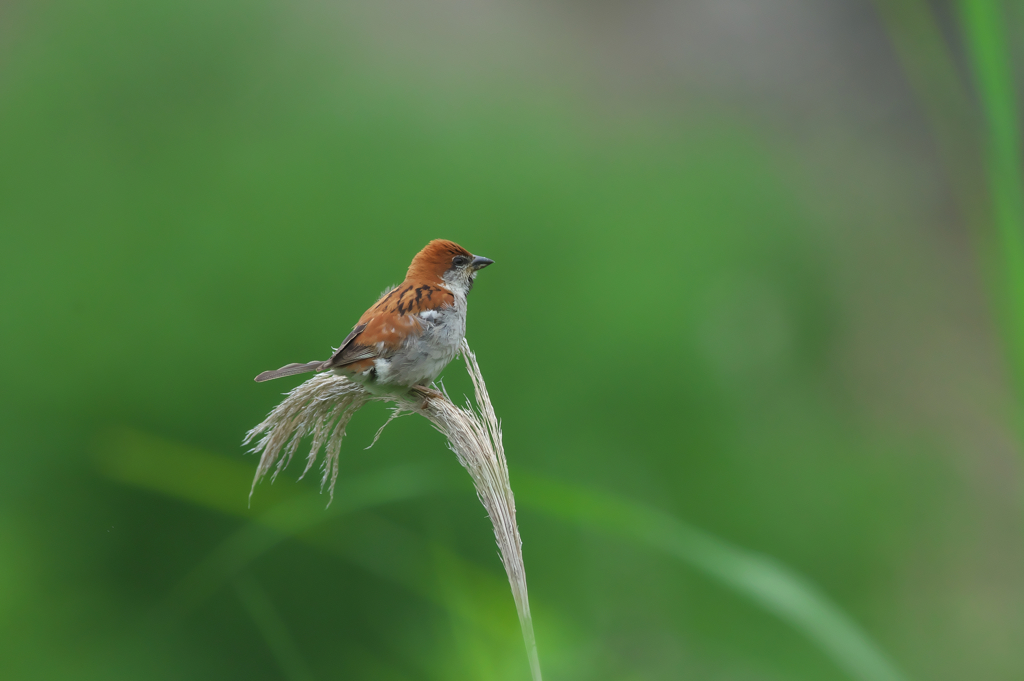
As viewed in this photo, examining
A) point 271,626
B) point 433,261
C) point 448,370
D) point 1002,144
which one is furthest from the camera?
point 448,370

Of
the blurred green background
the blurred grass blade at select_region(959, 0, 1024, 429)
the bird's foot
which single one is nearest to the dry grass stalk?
the bird's foot

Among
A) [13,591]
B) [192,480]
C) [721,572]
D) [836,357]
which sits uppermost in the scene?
[836,357]

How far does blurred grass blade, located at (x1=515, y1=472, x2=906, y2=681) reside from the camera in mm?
1391

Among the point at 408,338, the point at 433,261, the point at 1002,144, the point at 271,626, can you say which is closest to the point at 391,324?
the point at 408,338

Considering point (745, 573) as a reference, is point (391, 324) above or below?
above

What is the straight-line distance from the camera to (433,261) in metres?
2.09

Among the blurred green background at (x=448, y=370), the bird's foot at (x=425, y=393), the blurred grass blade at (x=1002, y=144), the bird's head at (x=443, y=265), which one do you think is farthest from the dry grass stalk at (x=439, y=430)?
the blurred grass blade at (x=1002, y=144)

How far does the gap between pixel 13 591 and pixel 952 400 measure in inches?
263

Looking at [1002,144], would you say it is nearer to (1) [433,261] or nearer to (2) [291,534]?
(1) [433,261]

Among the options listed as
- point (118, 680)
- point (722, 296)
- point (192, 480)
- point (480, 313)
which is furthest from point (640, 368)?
point (118, 680)

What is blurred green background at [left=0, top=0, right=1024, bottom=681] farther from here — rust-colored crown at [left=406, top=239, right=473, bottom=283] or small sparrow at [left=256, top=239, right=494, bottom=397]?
rust-colored crown at [left=406, top=239, right=473, bottom=283]

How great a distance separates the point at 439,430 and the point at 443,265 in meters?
0.74

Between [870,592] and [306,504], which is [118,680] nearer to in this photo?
[306,504]

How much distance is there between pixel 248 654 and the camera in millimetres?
2566
